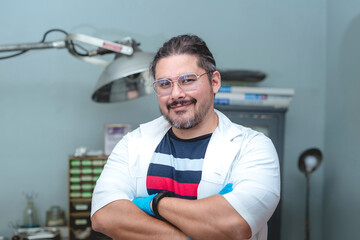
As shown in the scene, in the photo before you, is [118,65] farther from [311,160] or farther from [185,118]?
→ [311,160]

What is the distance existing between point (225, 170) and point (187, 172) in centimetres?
13

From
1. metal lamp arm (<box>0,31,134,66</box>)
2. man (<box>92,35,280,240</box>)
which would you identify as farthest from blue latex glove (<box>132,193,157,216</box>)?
metal lamp arm (<box>0,31,134,66</box>)

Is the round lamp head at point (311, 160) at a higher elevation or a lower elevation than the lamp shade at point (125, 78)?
lower

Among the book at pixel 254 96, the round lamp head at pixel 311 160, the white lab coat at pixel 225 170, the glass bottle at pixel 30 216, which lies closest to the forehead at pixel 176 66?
the white lab coat at pixel 225 170

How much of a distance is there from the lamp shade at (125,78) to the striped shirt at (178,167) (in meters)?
0.42

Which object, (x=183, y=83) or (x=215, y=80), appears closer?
(x=183, y=83)

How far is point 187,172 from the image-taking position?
134 cm

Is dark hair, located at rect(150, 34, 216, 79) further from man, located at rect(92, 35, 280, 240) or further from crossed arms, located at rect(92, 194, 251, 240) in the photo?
crossed arms, located at rect(92, 194, 251, 240)

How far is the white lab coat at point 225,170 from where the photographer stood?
1160 millimetres

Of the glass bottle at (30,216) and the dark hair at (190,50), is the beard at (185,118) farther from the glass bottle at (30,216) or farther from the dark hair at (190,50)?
the glass bottle at (30,216)

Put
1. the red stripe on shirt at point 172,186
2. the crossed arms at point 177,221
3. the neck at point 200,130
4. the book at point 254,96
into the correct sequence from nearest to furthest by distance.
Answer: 1. the crossed arms at point 177,221
2. the red stripe on shirt at point 172,186
3. the neck at point 200,130
4. the book at point 254,96

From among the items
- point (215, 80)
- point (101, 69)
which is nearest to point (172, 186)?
point (215, 80)

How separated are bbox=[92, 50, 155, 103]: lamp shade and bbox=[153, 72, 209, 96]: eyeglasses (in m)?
0.34

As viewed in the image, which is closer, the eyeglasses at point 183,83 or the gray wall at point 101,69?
the eyeglasses at point 183,83
